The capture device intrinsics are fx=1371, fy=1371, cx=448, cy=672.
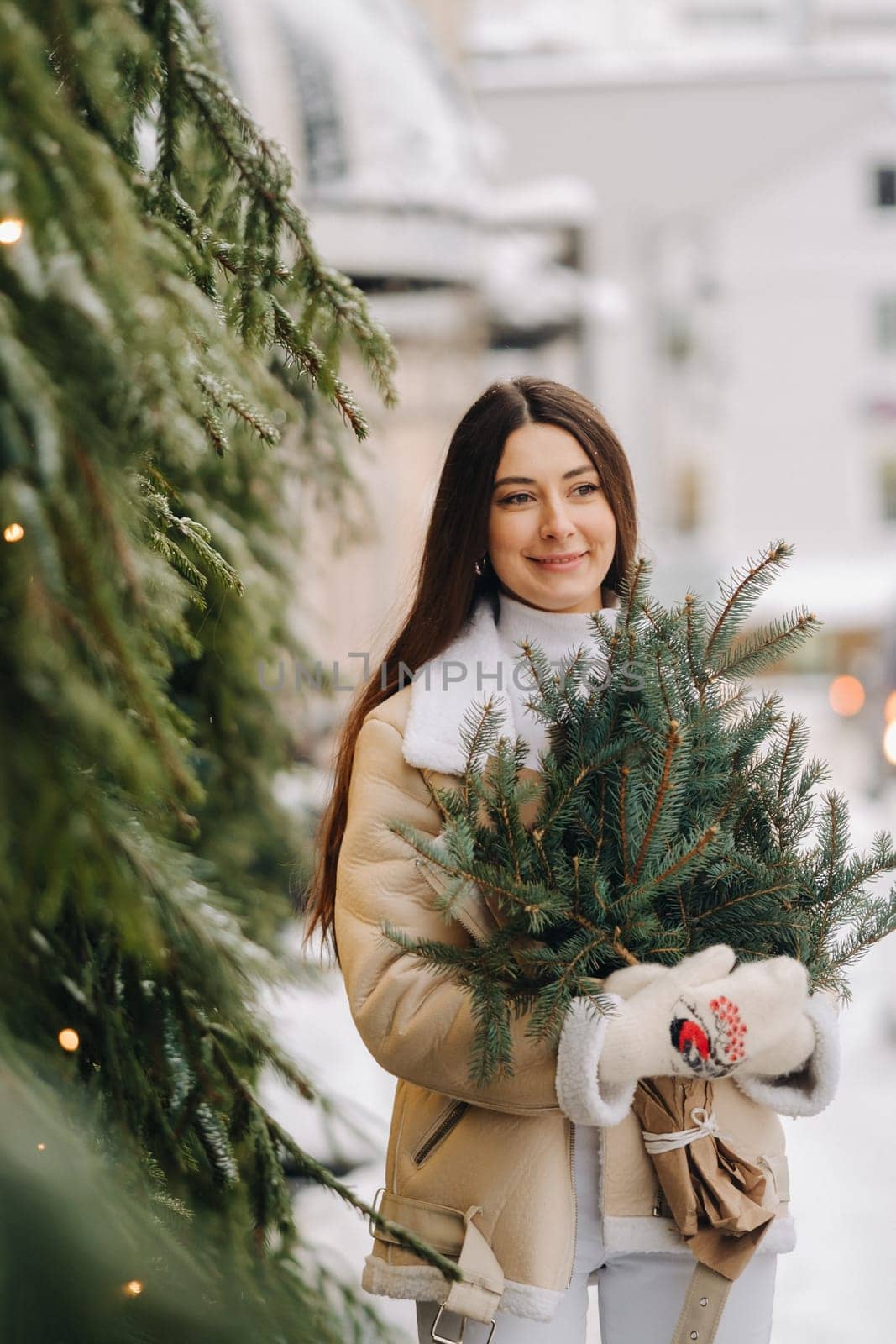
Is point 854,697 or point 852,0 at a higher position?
point 852,0

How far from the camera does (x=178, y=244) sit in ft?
4.16

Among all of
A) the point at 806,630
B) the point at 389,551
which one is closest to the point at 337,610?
the point at 389,551

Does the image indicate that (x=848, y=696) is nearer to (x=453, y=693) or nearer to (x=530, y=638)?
(x=530, y=638)

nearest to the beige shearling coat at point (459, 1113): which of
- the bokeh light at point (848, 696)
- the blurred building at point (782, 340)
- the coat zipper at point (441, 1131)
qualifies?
the coat zipper at point (441, 1131)

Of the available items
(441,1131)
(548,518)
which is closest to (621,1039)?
(441,1131)

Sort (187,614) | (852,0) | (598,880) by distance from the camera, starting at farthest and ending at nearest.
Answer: (852,0)
(187,614)
(598,880)

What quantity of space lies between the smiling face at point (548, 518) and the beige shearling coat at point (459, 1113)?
0.82 feet

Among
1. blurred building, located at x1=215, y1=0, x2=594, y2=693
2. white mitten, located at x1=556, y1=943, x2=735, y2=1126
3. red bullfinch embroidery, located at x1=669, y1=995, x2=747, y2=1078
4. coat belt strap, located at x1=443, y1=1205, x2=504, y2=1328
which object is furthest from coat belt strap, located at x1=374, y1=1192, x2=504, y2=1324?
blurred building, located at x1=215, y1=0, x2=594, y2=693

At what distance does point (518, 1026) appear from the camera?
1612 mm

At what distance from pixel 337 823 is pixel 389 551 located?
6.59 m

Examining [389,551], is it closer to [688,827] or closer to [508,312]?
[508,312]

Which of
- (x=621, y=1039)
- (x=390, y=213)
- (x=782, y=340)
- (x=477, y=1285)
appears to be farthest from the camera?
(x=782, y=340)

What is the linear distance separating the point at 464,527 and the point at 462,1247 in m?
0.94

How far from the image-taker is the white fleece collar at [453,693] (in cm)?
172
